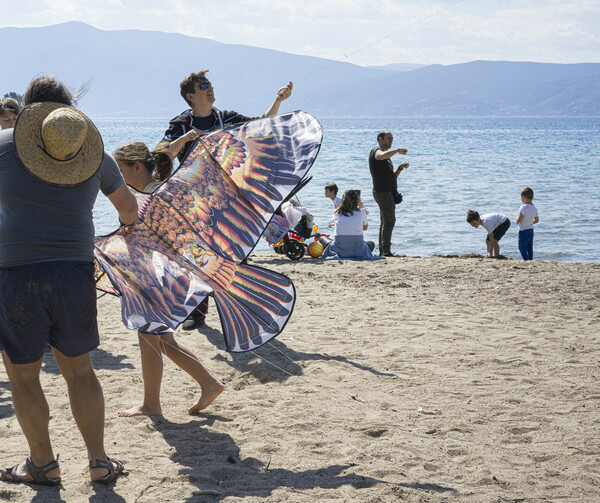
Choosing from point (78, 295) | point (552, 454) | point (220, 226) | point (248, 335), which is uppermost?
point (220, 226)

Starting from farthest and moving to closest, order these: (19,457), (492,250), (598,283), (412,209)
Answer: (412,209) < (492,250) < (598,283) < (19,457)

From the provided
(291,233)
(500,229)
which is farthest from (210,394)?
(500,229)

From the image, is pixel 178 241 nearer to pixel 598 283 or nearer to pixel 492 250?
pixel 598 283

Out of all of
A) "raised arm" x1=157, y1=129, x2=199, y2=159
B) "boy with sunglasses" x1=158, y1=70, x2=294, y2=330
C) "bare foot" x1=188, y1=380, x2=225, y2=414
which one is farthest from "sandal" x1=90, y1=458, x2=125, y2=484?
"raised arm" x1=157, y1=129, x2=199, y2=159

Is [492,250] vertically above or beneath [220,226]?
beneath

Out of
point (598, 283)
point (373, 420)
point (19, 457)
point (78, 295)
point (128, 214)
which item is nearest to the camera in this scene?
point (78, 295)

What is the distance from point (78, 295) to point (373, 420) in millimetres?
2073

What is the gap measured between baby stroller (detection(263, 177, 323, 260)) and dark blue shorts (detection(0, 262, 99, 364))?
23.1 feet

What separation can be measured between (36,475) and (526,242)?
9504 millimetres

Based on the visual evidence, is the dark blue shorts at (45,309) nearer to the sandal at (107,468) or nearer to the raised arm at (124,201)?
the raised arm at (124,201)

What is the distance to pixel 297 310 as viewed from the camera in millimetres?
6898

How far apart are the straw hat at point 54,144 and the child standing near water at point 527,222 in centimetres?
920

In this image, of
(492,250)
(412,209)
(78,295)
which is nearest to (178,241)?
(78,295)

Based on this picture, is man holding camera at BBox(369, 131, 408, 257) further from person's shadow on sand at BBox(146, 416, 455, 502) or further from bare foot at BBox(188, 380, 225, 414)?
person's shadow on sand at BBox(146, 416, 455, 502)
